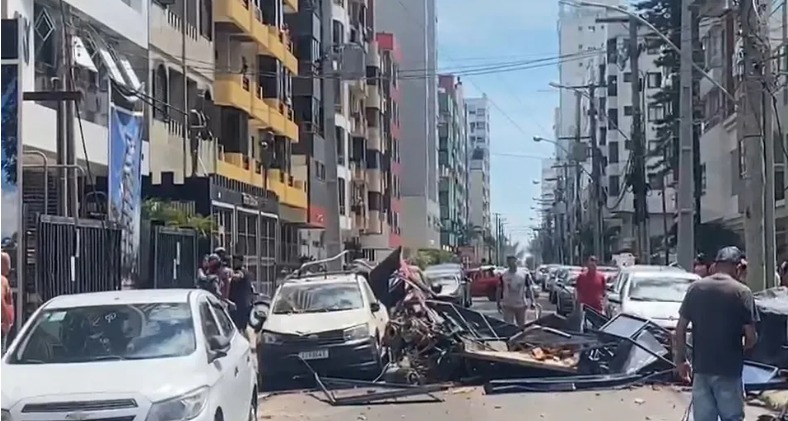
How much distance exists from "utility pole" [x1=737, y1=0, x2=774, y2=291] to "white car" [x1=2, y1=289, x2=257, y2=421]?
483 inches

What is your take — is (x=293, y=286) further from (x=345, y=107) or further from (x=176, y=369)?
(x=345, y=107)

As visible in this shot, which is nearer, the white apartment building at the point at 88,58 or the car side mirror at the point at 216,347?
the car side mirror at the point at 216,347

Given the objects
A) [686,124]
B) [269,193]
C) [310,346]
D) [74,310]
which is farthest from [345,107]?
[74,310]

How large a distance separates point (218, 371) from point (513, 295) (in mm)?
13603

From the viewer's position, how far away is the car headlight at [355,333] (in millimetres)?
18297

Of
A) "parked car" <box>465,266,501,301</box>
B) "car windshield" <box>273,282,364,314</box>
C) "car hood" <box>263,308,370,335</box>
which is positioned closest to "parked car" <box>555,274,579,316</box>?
"parked car" <box>465,266,501,301</box>

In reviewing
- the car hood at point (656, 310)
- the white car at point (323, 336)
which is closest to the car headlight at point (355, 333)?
the white car at point (323, 336)

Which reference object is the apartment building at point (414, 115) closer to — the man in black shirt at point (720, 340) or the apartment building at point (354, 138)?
the apartment building at point (354, 138)

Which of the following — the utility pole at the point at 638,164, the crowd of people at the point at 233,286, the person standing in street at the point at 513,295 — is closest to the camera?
the crowd of people at the point at 233,286

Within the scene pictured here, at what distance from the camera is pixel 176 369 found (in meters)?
9.97

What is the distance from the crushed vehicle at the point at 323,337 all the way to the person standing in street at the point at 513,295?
4.35m

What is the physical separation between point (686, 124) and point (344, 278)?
14.7 metres

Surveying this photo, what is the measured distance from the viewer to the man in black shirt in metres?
9.42

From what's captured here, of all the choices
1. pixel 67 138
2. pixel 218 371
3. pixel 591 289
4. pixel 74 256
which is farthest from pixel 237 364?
pixel 591 289
